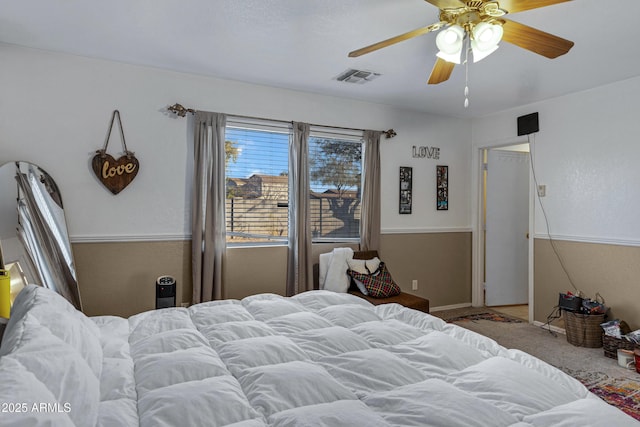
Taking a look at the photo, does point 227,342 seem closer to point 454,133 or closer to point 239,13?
point 239,13

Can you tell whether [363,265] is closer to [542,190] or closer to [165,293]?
[165,293]

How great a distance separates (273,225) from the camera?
13.6 feet

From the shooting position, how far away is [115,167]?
11.2 feet

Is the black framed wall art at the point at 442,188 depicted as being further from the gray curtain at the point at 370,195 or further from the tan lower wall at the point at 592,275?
the tan lower wall at the point at 592,275

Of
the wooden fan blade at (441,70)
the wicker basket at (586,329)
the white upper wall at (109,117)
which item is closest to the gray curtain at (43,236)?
the white upper wall at (109,117)

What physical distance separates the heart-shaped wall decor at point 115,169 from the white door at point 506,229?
4.21m

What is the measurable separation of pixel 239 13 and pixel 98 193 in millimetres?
1937

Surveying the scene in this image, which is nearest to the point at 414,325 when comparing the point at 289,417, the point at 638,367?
the point at 289,417

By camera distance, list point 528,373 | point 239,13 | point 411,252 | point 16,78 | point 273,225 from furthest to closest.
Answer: point 411,252
point 273,225
point 16,78
point 239,13
point 528,373

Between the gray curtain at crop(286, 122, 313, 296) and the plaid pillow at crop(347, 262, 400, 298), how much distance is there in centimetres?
47

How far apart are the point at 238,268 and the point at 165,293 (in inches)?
30.9

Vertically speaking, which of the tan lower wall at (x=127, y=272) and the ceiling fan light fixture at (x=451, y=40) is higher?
the ceiling fan light fixture at (x=451, y=40)

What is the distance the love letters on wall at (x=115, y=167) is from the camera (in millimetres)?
3355

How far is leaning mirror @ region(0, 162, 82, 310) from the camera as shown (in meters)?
2.90
